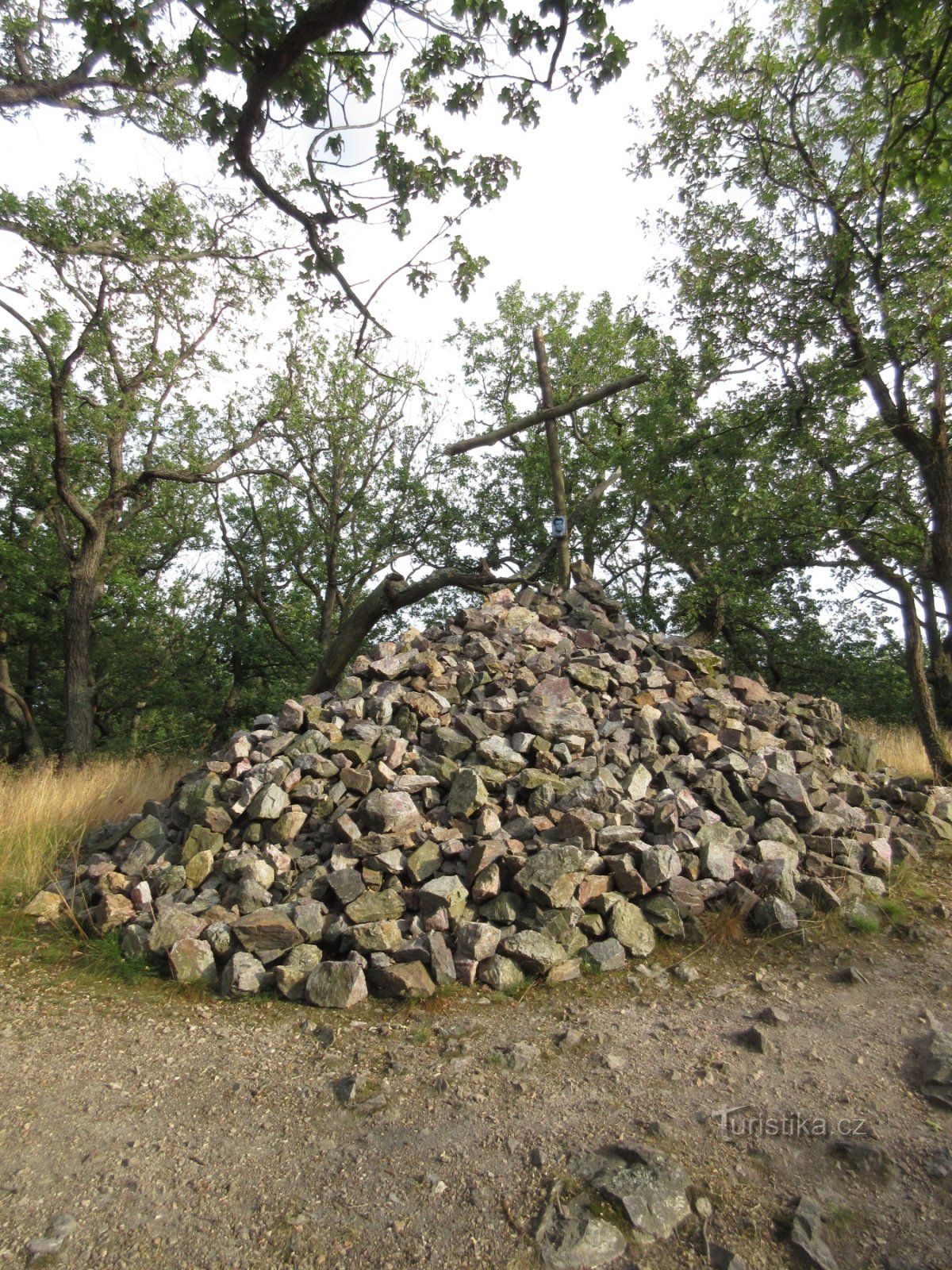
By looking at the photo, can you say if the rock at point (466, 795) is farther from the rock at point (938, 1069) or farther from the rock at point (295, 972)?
the rock at point (938, 1069)

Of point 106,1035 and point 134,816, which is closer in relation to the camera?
point 106,1035

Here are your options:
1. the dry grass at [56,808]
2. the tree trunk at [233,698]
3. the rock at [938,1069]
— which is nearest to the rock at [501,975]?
the rock at [938,1069]

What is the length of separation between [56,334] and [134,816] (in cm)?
967

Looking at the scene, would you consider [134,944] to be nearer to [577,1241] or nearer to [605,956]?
[605,956]

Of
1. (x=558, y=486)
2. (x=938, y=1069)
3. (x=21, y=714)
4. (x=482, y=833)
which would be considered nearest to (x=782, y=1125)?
(x=938, y=1069)

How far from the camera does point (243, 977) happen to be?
411 cm

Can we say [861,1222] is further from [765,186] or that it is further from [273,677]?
[273,677]

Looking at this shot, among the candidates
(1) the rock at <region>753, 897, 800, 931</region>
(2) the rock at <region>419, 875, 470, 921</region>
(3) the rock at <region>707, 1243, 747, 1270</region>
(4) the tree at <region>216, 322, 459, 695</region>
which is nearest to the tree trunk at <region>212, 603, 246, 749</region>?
(4) the tree at <region>216, 322, 459, 695</region>

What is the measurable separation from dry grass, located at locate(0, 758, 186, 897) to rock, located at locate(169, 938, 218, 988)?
1.97 meters

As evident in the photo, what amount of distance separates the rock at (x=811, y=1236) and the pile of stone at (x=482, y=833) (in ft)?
5.90

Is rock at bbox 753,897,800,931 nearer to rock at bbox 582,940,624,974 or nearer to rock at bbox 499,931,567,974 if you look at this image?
rock at bbox 582,940,624,974

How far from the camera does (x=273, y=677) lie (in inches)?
703

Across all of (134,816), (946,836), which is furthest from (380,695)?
(946,836)

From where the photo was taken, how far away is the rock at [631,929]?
4.44m
